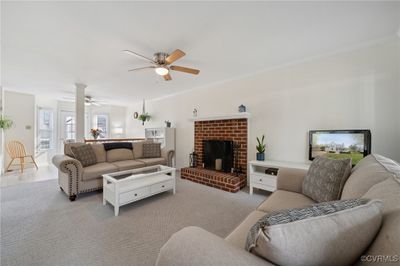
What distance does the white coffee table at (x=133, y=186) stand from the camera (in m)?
2.15

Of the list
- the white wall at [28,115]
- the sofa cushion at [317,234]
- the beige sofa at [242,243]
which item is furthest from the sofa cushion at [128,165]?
the white wall at [28,115]

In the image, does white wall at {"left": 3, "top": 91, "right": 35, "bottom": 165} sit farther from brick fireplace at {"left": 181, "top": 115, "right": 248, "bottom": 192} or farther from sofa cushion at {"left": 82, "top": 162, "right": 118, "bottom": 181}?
brick fireplace at {"left": 181, "top": 115, "right": 248, "bottom": 192}

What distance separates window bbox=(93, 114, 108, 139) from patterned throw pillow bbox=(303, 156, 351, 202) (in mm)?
7365

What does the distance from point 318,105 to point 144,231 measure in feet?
9.78

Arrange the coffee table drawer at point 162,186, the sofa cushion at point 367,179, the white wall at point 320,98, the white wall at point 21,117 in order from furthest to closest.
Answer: the white wall at point 21,117 < the coffee table drawer at point 162,186 < the white wall at point 320,98 < the sofa cushion at point 367,179

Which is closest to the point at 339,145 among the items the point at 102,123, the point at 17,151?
the point at 17,151

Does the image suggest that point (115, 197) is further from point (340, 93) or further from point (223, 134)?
point (340, 93)

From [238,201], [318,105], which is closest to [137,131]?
[238,201]

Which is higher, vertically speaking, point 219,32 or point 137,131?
point 219,32

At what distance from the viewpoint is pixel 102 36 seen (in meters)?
1.94

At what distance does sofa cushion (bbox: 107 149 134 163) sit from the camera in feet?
11.7

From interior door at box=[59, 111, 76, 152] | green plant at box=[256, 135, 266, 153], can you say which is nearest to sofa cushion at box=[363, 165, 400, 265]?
green plant at box=[256, 135, 266, 153]

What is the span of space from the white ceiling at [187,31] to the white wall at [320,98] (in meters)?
0.24

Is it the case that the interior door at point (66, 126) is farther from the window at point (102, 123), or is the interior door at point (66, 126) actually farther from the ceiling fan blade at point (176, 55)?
the ceiling fan blade at point (176, 55)
